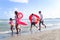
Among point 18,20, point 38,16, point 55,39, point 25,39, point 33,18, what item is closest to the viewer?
point 55,39

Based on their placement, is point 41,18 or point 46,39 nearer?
point 46,39

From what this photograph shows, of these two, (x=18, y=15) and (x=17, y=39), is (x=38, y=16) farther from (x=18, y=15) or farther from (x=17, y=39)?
(x=17, y=39)

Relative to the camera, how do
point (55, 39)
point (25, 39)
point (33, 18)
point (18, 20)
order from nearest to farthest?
point (55, 39) < point (25, 39) < point (18, 20) < point (33, 18)

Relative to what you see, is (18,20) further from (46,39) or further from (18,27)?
(46,39)

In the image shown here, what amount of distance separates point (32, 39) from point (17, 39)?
1.13 m

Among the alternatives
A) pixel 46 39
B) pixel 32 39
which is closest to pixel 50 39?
pixel 46 39

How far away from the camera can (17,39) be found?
42.2 feet

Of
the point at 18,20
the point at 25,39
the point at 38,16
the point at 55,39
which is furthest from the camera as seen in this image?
the point at 38,16

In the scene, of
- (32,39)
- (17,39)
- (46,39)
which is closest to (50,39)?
(46,39)

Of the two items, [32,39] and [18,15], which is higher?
[18,15]

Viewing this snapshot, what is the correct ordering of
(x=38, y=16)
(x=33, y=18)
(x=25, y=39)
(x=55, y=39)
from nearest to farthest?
(x=55, y=39)
(x=25, y=39)
(x=33, y=18)
(x=38, y=16)

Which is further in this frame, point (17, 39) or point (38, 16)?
point (38, 16)

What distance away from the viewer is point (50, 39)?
1173 cm

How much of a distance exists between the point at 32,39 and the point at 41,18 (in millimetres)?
5461
